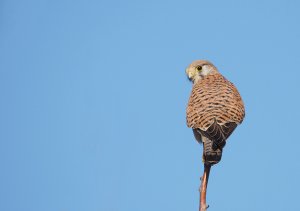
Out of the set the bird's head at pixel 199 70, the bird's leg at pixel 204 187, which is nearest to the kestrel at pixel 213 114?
the bird's leg at pixel 204 187

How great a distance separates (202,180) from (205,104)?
2058 mm

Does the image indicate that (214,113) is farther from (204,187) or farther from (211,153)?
(204,187)

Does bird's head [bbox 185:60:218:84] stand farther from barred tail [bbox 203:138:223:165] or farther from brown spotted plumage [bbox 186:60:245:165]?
barred tail [bbox 203:138:223:165]

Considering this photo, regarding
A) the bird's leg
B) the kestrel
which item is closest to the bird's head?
the kestrel

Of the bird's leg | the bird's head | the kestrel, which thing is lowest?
the bird's leg

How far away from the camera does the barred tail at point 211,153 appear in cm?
528

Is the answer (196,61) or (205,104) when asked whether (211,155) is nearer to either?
(205,104)

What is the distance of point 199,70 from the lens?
8.25 meters

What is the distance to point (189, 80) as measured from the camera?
8242 millimetres

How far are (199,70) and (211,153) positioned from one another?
303 cm

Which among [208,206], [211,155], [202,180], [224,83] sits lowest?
[208,206]

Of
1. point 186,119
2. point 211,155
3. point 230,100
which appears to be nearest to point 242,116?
point 230,100

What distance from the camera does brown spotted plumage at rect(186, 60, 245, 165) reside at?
5.53 meters

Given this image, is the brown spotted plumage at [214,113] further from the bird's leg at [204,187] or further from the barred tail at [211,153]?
the bird's leg at [204,187]
